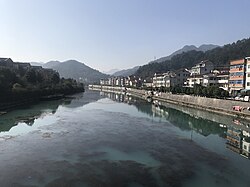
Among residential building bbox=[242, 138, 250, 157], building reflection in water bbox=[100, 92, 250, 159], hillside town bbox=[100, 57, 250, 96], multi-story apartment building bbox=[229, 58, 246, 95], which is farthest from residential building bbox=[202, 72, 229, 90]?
residential building bbox=[242, 138, 250, 157]

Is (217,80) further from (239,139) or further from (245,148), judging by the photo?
(245,148)

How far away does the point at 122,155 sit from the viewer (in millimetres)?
Result: 10992

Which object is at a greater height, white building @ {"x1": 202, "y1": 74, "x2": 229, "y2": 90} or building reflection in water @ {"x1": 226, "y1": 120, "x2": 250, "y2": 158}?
white building @ {"x1": 202, "y1": 74, "x2": 229, "y2": 90}

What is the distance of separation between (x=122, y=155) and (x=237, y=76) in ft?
75.6

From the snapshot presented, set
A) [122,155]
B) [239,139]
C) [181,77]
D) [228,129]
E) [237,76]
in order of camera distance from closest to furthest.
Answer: [122,155] < [239,139] < [228,129] < [237,76] < [181,77]

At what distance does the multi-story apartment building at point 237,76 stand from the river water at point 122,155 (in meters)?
11.9

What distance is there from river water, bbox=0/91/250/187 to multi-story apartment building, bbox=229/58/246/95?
11895 millimetres

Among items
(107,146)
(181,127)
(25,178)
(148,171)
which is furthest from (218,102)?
(25,178)

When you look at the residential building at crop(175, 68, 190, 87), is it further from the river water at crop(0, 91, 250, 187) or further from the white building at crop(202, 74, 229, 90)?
the river water at crop(0, 91, 250, 187)

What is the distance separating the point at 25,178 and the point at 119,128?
9719 mm

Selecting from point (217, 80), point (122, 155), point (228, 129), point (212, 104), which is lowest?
point (228, 129)

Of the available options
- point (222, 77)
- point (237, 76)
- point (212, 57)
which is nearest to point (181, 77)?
point (222, 77)

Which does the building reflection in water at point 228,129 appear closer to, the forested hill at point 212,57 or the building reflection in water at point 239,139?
the building reflection in water at point 239,139

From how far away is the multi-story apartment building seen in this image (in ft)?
92.4
